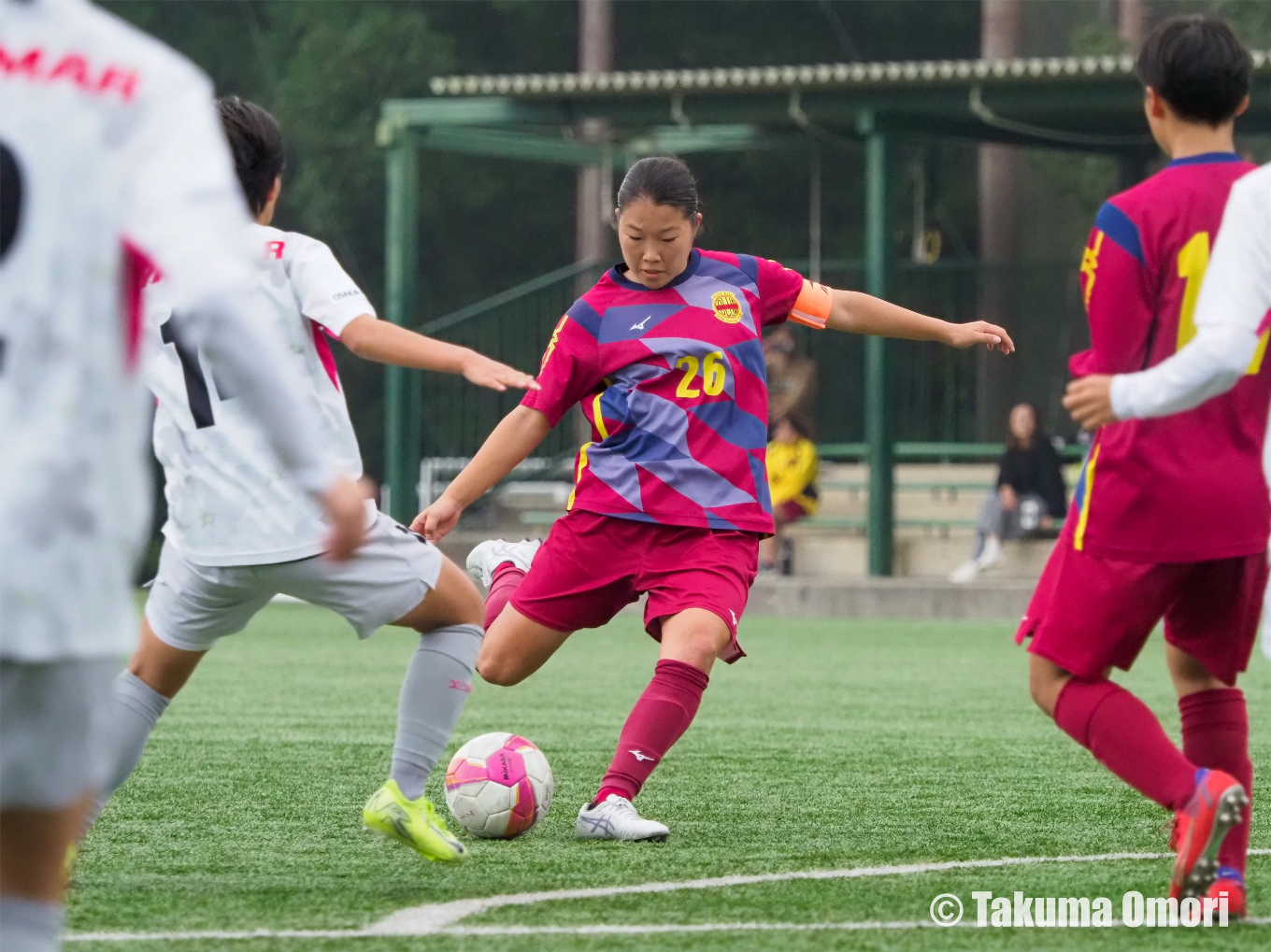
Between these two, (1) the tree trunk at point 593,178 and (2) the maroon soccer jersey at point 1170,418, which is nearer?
(2) the maroon soccer jersey at point 1170,418

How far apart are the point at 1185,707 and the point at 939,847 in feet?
2.85

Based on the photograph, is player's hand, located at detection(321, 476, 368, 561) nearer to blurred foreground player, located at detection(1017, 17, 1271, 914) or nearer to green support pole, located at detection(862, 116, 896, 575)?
blurred foreground player, located at detection(1017, 17, 1271, 914)

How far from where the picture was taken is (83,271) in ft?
8.09

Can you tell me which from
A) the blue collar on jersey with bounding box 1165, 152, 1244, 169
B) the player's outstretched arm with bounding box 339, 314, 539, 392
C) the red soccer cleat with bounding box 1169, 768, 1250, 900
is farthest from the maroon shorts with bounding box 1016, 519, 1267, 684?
the player's outstretched arm with bounding box 339, 314, 539, 392

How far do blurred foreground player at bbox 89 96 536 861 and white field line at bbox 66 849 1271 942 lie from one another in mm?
432

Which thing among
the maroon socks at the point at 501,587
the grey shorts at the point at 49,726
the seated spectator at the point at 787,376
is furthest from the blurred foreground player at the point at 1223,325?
the seated spectator at the point at 787,376

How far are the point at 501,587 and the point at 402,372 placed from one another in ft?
40.7

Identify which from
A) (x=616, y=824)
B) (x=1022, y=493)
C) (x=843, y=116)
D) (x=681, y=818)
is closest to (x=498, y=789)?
(x=616, y=824)

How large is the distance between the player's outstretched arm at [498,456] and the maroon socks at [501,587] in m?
0.49

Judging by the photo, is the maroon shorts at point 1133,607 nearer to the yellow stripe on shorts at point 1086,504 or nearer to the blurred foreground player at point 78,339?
the yellow stripe on shorts at point 1086,504

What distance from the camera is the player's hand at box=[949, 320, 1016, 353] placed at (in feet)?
16.9

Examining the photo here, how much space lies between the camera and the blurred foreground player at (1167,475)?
3.80 meters

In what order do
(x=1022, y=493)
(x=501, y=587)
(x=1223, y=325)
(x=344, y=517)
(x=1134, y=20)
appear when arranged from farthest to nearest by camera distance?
1. (x=1134, y=20)
2. (x=1022, y=493)
3. (x=501, y=587)
4. (x=1223, y=325)
5. (x=344, y=517)

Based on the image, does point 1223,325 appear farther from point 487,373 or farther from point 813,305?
point 813,305
